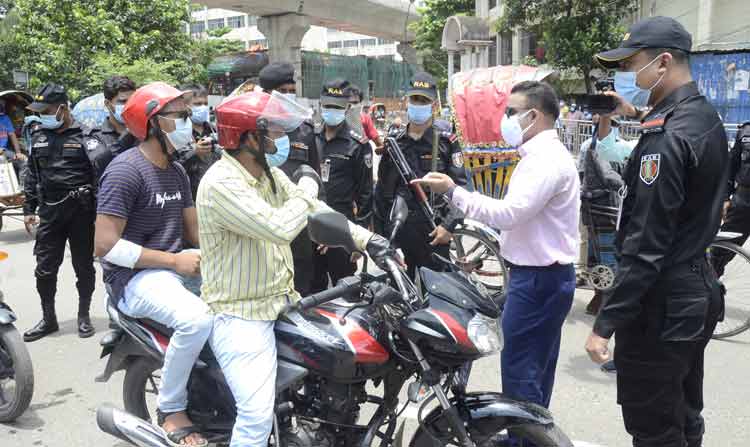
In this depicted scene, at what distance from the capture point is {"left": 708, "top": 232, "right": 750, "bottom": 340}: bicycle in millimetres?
4637

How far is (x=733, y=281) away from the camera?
5422mm

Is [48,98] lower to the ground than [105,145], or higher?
higher

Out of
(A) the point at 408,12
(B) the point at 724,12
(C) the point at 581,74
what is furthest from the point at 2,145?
(A) the point at 408,12

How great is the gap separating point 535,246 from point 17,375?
299cm

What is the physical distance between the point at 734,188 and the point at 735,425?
8.47 feet

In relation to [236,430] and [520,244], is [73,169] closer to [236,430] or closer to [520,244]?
[236,430]

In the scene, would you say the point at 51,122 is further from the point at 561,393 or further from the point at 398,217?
the point at 561,393

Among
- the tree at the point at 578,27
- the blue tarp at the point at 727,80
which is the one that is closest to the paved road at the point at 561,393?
the blue tarp at the point at 727,80

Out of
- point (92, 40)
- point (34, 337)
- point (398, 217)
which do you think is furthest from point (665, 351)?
point (92, 40)

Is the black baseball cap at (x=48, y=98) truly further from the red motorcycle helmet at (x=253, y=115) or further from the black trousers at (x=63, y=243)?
the red motorcycle helmet at (x=253, y=115)

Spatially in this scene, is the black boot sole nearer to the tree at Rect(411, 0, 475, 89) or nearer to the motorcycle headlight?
the motorcycle headlight

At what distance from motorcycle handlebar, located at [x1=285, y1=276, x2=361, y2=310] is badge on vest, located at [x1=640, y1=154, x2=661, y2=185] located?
43.0 inches

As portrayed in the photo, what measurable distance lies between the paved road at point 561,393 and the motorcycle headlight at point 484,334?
1.50 metres

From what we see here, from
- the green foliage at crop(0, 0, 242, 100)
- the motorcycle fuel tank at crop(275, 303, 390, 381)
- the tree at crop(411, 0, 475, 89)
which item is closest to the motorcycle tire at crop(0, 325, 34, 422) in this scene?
the motorcycle fuel tank at crop(275, 303, 390, 381)
